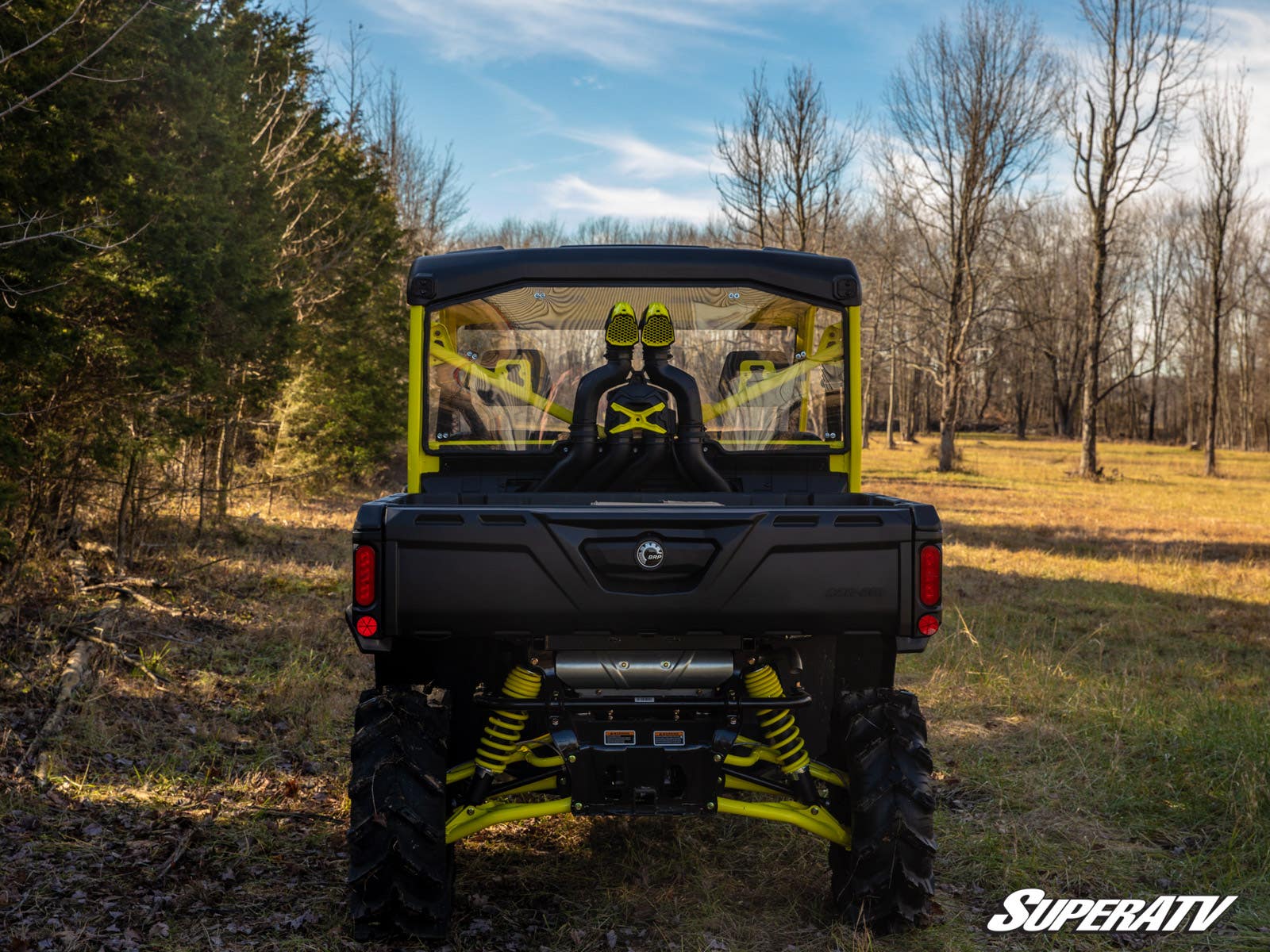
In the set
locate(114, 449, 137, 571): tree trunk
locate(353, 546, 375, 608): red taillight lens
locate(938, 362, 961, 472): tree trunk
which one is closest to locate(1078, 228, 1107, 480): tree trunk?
locate(938, 362, 961, 472): tree trunk

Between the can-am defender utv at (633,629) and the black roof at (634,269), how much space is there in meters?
0.01

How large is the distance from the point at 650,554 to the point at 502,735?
864 mm

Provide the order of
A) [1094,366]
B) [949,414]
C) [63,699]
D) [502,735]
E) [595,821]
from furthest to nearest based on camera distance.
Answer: [949,414]
[1094,366]
[63,699]
[595,821]
[502,735]

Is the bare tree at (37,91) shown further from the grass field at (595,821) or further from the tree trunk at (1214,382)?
the tree trunk at (1214,382)

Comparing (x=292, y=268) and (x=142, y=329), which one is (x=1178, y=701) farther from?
(x=292, y=268)

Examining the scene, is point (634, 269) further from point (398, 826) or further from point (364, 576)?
point (398, 826)

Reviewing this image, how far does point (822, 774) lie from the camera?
3.54 metres

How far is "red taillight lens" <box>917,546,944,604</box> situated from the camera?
325 cm

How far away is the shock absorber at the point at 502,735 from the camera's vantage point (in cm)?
345

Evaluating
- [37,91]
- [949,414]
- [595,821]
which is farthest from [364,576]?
[949,414]

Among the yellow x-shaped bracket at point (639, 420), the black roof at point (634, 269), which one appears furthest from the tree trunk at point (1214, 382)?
the yellow x-shaped bracket at point (639, 420)

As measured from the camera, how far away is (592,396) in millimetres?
4266

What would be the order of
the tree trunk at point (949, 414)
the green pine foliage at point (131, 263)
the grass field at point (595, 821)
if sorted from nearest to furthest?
the grass field at point (595, 821)
the green pine foliage at point (131, 263)
the tree trunk at point (949, 414)

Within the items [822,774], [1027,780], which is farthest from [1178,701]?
[822,774]
